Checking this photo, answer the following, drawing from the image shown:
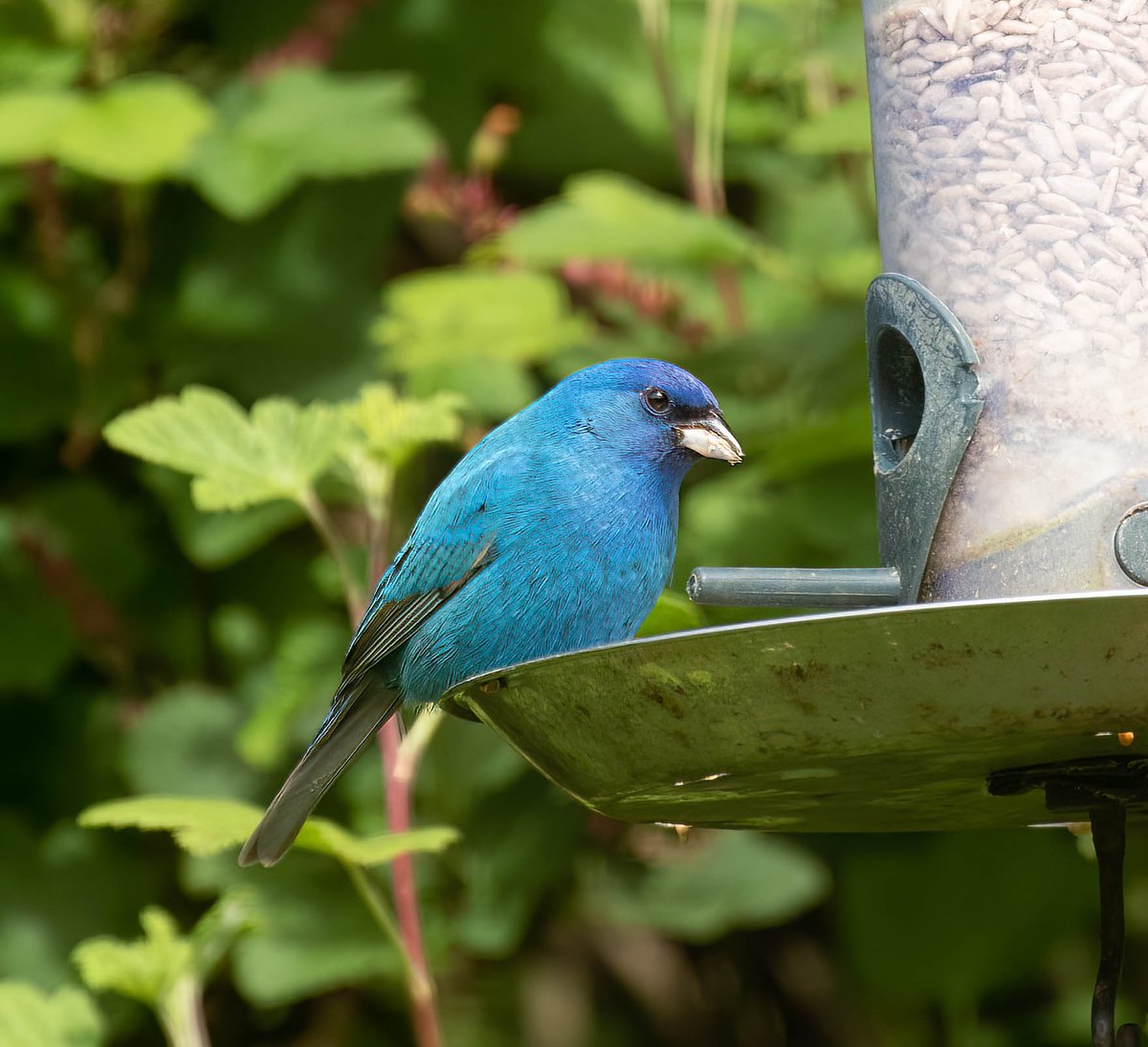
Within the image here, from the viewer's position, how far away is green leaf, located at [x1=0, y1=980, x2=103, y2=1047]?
3.42 metres

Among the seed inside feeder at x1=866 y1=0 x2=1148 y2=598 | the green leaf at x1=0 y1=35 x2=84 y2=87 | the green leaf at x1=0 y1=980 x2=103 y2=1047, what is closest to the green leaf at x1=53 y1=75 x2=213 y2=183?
the green leaf at x1=0 y1=35 x2=84 y2=87

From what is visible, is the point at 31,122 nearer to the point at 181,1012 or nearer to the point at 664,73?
the point at 664,73

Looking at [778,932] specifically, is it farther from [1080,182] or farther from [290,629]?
[1080,182]

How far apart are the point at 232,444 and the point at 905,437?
1.32 m

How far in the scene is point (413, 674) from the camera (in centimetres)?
344

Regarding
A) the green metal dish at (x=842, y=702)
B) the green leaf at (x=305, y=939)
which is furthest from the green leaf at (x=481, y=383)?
the green metal dish at (x=842, y=702)

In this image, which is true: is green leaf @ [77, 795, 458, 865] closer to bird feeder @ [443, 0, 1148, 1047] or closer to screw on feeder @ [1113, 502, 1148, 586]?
bird feeder @ [443, 0, 1148, 1047]

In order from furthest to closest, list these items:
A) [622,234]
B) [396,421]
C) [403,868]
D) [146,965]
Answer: [622,234] → [396,421] → [403,868] → [146,965]

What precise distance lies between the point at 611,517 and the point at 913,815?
98 cm

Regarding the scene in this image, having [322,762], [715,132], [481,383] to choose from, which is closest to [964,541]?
[322,762]

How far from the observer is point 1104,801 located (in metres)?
2.36

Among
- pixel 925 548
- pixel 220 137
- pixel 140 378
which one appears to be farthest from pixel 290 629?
pixel 925 548

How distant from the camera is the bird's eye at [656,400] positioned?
3.67m

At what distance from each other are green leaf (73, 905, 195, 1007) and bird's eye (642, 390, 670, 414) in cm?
142
